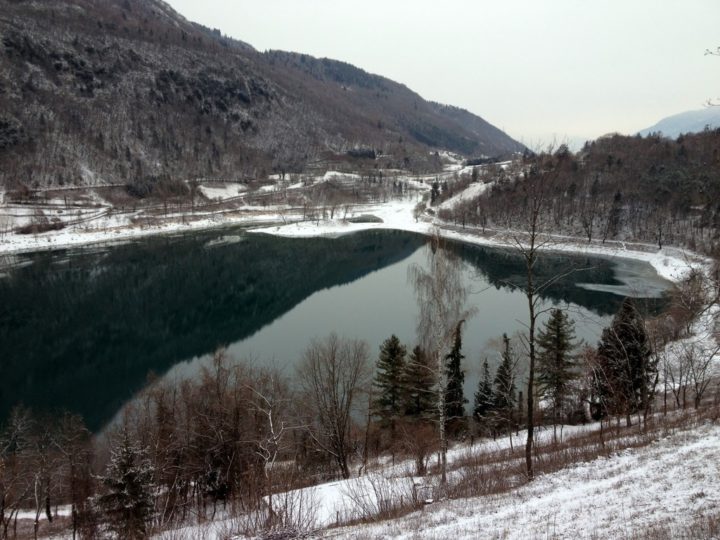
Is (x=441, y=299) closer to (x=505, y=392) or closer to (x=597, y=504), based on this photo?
(x=597, y=504)

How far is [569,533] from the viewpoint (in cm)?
672

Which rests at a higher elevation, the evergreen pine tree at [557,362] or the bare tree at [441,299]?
the bare tree at [441,299]

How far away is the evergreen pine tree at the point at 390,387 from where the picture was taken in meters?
22.7

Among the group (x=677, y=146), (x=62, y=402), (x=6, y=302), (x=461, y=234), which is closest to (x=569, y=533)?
(x=62, y=402)

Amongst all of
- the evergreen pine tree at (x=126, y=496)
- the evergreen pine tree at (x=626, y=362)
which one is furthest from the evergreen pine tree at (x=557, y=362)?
the evergreen pine tree at (x=126, y=496)

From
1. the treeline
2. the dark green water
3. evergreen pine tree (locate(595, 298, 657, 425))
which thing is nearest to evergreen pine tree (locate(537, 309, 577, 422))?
evergreen pine tree (locate(595, 298, 657, 425))

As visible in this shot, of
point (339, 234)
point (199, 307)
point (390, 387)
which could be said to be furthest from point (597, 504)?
point (339, 234)

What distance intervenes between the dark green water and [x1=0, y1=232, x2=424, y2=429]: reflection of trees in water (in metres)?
0.17

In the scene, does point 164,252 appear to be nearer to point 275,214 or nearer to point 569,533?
point 275,214

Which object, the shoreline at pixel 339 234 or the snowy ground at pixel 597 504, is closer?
the snowy ground at pixel 597 504

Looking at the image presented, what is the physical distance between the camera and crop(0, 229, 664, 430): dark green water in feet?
112

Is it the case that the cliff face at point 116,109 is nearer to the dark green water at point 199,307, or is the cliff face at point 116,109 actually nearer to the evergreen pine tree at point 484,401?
the dark green water at point 199,307

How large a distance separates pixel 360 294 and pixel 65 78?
461 ft

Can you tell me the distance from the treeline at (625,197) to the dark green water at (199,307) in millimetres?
12949
